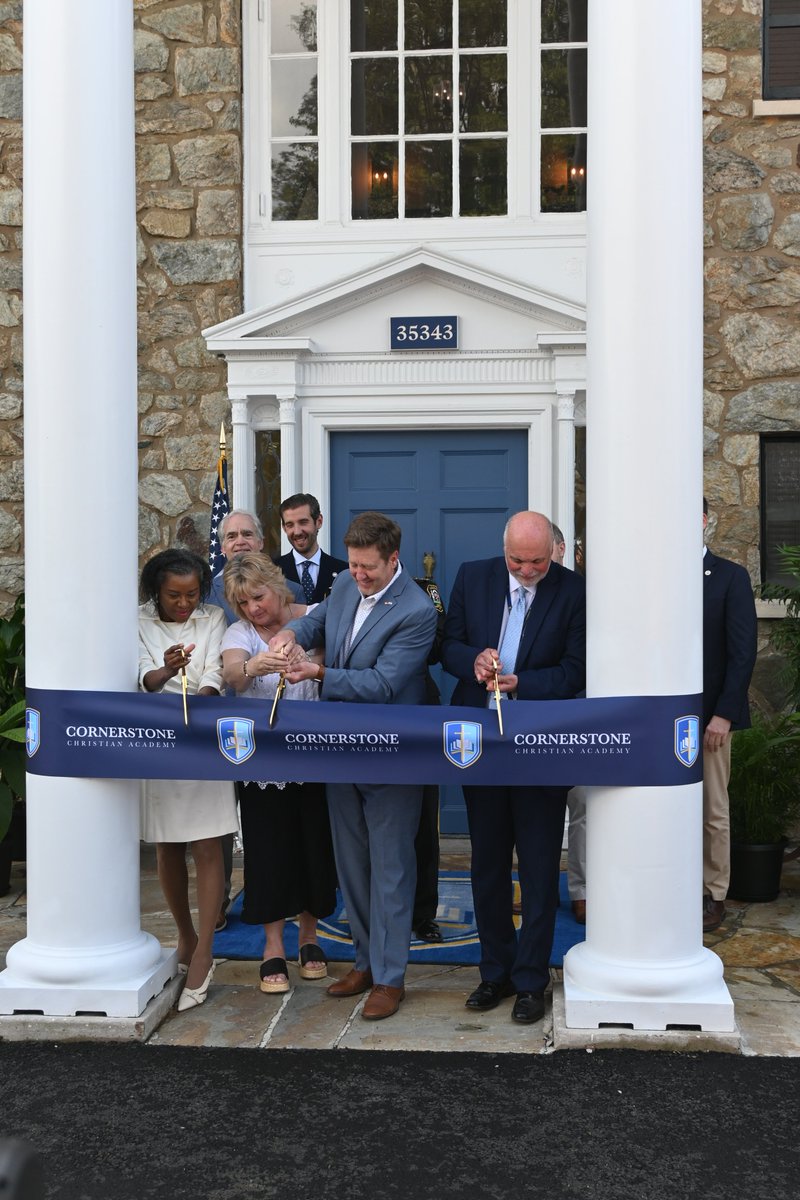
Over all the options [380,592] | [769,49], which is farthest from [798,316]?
[380,592]

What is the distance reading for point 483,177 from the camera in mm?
7363

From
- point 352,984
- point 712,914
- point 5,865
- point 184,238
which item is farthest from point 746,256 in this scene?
point 5,865

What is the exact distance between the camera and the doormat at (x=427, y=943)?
5.18 meters

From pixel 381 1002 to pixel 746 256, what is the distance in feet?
15.2

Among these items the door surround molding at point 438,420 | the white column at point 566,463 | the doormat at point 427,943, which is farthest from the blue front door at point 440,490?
the doormat at point 427,943

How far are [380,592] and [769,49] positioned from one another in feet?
14.6

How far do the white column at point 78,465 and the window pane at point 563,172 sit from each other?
336cm

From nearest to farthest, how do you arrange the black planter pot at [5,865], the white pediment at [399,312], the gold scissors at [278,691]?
the gold scissors at [278,691]
the black planter pot at [5,865]
the white pediment at [399,312]

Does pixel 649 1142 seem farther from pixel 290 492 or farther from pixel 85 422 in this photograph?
pixel 290 492

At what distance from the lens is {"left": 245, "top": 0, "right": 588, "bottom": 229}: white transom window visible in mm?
7285

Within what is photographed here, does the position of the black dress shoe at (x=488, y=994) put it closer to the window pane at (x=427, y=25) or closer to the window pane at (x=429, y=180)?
the window pane at (x=429, y=180)

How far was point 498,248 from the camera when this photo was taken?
A: 287 inches

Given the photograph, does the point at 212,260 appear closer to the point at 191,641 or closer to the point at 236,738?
the point at 191,641

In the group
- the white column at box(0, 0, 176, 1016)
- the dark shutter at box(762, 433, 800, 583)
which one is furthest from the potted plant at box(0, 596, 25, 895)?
the dark shutter at box(762, 433, 800, 583)
